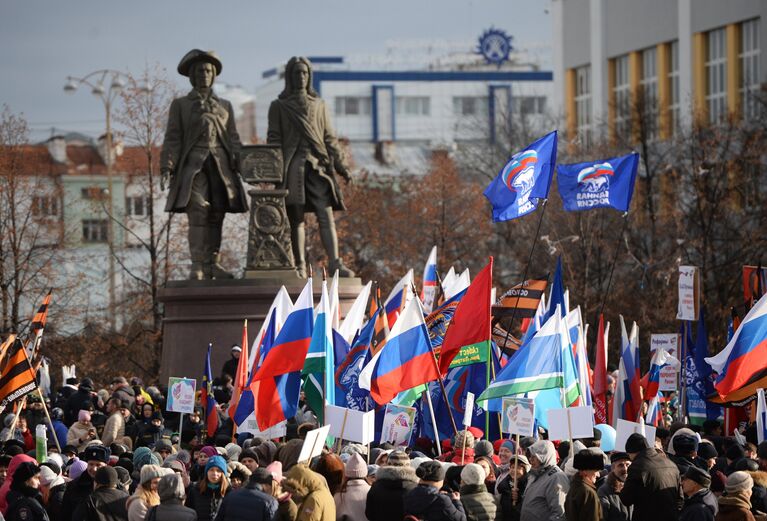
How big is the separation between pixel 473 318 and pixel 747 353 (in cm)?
246

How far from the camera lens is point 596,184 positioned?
894 inches

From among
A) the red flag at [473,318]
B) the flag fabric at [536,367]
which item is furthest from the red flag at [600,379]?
the flag fabric at [536,367]

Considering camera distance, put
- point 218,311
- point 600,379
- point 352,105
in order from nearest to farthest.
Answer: point 600,379 → point 218,311 → point 352,105

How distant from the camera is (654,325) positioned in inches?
1560

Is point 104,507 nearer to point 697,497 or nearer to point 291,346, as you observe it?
point 697,497

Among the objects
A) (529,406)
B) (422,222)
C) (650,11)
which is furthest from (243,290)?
(650,11)

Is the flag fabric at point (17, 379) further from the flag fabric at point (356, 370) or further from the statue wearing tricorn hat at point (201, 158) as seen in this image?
the statue wearing tricorn hat at point (201, 158)

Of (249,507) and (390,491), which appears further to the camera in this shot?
(390,491)

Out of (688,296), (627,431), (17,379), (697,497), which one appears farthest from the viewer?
(688,296)

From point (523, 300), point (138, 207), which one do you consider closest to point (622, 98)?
point (138, 207)

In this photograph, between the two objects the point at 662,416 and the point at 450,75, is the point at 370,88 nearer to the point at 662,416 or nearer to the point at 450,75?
the point at 450,75

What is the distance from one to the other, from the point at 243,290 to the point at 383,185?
36.2 metres

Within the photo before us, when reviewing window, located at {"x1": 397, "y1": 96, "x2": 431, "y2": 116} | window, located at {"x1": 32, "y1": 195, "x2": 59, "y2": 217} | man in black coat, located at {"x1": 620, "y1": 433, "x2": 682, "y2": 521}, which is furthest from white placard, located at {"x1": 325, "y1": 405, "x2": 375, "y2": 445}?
window, located at {"x1": 397, "y1": 96, "x2": 431, "y2": 116}

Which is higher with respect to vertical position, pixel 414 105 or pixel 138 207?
pixel 414 105
